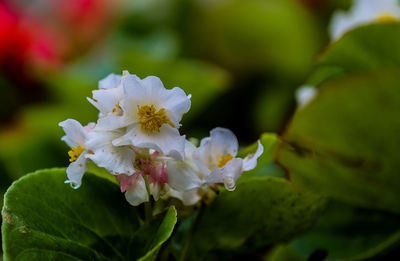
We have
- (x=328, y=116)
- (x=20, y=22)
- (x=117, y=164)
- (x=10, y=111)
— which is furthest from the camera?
(x=20, y=22)

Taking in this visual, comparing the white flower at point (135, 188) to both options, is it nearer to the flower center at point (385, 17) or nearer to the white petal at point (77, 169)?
the white petal at point (77, 169)

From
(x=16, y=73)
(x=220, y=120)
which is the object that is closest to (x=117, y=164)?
(x=220, y=120)

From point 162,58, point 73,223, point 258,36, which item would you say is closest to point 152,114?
point 73,223

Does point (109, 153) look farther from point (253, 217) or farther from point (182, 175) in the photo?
point (253, 217)

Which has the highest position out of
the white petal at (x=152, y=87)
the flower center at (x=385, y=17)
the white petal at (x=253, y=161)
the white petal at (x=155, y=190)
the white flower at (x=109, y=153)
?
the white petal at (x=152, y=87)

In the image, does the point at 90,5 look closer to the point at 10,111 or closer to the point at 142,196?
the point at 10,111

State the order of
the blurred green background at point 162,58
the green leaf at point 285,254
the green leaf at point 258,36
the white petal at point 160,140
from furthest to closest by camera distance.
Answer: the green leaf at point 258,36 → the blurred green background at point 162,58 → the green leaf at point 285,254 → the white petal at point 160,140

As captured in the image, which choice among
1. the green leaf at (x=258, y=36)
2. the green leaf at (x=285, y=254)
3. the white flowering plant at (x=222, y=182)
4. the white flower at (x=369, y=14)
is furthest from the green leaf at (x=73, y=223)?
the green leaf at (x=258, y=36)
